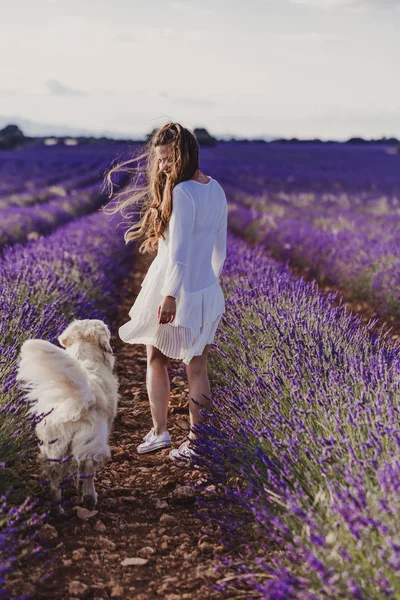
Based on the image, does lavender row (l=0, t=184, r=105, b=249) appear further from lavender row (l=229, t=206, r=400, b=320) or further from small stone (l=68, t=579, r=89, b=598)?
small stone (l=68, t=579, r=89, b=598)

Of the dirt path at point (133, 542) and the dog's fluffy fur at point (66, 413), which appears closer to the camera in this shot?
the dirt path at point (133, 542)

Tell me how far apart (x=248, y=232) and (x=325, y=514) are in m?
9.11

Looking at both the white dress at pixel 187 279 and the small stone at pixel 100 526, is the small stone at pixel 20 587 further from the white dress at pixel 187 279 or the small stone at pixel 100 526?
the white dress at pixel 187 279

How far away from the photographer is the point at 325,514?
1926 mm

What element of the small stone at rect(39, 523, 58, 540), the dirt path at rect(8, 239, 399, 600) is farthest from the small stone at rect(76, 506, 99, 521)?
the small stone at rect(39, 523, 58, 540)

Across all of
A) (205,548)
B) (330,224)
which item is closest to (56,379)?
(205,548)

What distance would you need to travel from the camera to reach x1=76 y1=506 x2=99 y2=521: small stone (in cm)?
253

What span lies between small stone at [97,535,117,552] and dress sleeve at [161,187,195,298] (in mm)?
967

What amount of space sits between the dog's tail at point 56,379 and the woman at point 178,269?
54 centimetres

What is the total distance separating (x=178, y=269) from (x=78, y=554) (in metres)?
1.13

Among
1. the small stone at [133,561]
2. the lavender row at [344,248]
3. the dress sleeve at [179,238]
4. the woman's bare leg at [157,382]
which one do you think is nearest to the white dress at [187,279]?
the dress sleeve at [179,238]

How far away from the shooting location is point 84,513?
100 inches

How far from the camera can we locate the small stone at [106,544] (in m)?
2.32

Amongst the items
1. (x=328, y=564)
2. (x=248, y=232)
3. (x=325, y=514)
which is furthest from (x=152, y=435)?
(x=248, y=232)
